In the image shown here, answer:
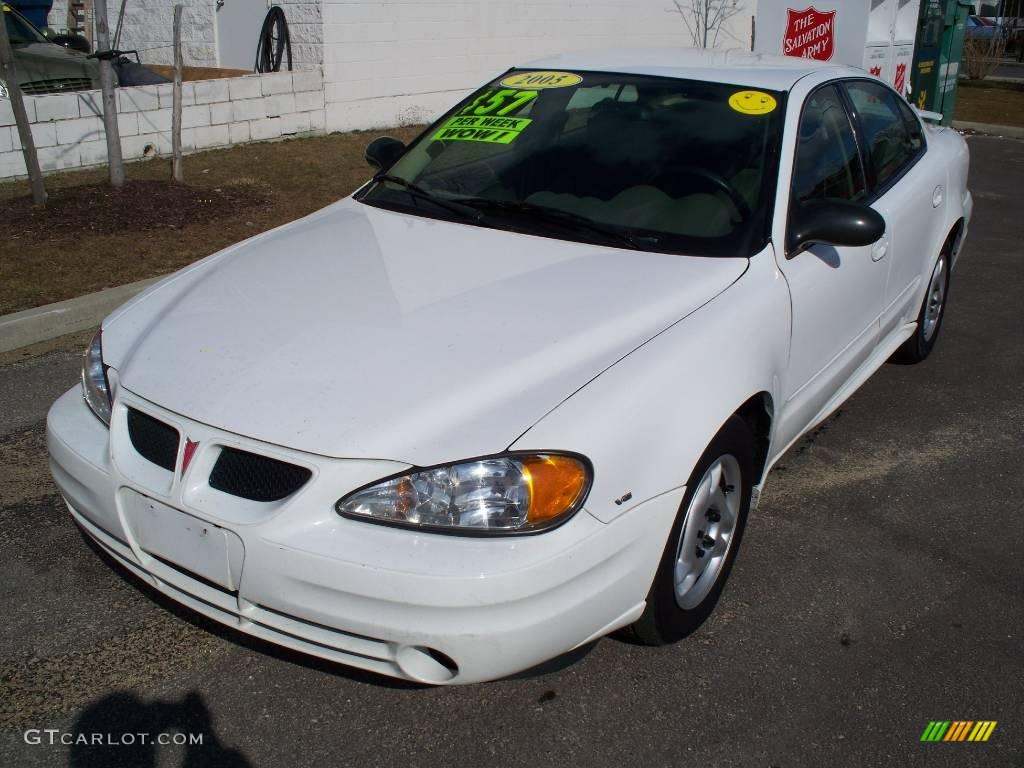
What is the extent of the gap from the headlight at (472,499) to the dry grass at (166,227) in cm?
409

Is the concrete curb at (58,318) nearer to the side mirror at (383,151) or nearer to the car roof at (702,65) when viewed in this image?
the side mirror at (383,151)

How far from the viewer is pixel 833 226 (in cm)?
333

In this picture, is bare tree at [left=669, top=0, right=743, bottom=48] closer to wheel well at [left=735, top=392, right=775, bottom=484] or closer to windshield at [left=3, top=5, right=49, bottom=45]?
windshield at [left=3, top=5, right=49, bottom=45]

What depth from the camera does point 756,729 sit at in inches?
106

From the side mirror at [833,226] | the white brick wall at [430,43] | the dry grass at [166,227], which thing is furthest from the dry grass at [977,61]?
the side mirror at [833,226]

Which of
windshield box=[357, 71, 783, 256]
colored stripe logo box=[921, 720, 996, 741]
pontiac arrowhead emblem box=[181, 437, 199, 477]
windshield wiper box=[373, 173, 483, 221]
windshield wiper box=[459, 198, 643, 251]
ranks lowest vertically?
colored stripe logo box=[921, 720, 996, 741]

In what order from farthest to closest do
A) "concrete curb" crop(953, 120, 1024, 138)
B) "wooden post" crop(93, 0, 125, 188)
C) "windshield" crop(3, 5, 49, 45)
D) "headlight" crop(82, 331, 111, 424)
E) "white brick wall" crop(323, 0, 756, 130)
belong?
"concrete curb" crop(953, 120, 1024, 138) < "white brick wall" crop(323, 0, 756, 130) < "windshield" crop(3, 5, 49, 45) < "wooden post" crop(93, 0, 125, 188) < "headlight" crop(82, 331, 111, 424)

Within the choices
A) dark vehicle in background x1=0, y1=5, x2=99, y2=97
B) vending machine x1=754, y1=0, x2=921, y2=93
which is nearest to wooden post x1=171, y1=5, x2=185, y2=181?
dark vehicle in background x1=0, y1=5, x2=99, y2=97

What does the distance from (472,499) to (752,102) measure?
6.97ft

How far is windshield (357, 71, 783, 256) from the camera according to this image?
344 centimetres

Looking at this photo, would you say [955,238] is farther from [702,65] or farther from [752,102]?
[752,102]

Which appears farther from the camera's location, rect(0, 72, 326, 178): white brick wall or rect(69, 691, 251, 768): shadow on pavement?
rect(0, 72, 326, 178): white brick wall

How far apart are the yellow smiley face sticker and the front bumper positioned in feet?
5.71

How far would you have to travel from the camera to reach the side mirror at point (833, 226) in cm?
331
